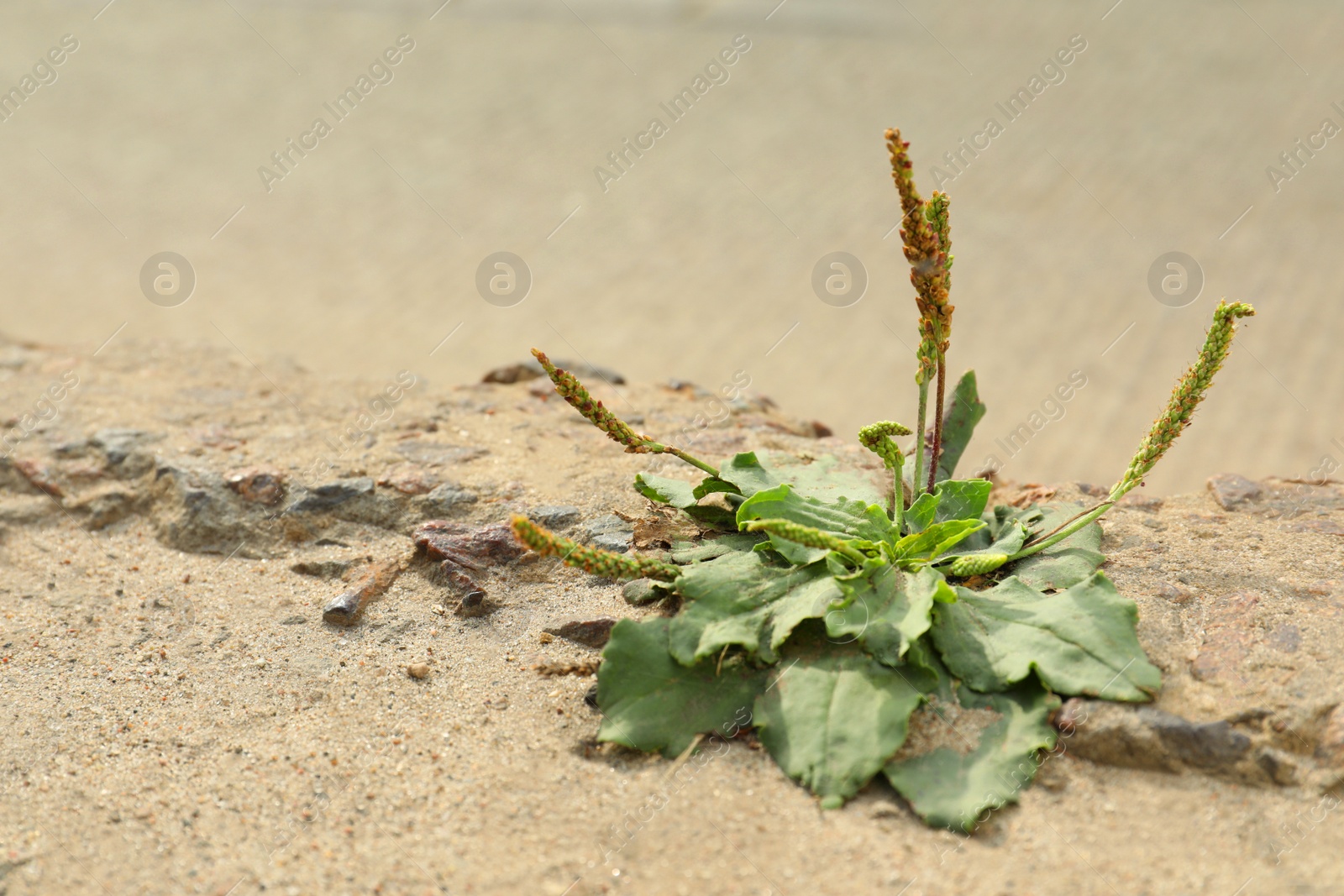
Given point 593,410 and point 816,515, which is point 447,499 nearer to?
point 593,410

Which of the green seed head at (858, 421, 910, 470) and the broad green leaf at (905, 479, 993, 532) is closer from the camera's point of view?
the green seed head at (858, 421, 910, 470)

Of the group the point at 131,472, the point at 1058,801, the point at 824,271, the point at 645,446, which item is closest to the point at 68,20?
the point at 824,271

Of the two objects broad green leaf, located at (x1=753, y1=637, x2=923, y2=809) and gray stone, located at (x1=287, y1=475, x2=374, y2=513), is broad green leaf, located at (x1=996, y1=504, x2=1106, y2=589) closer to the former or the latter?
broad green leaf, located at (x1=753, y1=637, x2=923, y2=809)

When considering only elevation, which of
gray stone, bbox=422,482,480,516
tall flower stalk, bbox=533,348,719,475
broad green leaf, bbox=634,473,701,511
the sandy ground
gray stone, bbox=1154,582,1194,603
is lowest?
the sandy ground

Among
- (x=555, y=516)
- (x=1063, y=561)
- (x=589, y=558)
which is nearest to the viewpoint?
(x=589, y=558)

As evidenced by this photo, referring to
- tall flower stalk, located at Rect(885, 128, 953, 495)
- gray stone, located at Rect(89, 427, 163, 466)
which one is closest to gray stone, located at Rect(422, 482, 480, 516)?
gray stone, located at Rect(89, 427, 163, 466)

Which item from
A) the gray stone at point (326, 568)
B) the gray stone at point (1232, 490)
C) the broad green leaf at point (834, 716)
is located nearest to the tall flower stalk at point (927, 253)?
the broad green leaf at point (834, 716)

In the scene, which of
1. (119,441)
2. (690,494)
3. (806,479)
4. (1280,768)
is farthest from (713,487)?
(119,441)
